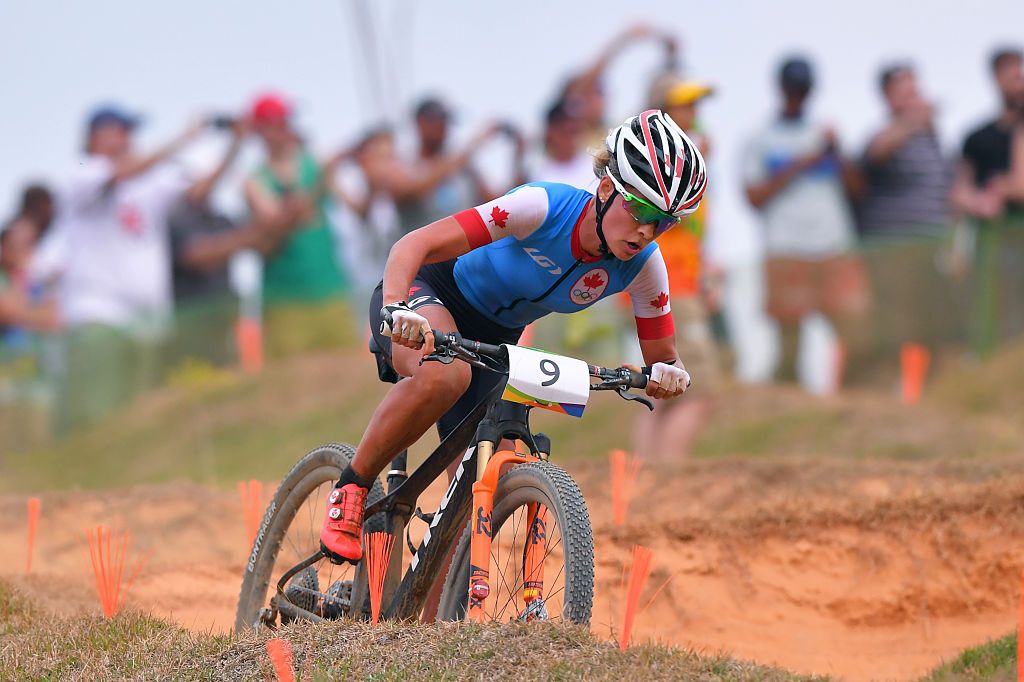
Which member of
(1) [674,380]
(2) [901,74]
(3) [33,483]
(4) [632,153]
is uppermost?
(2) [901,74]

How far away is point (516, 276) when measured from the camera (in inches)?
223

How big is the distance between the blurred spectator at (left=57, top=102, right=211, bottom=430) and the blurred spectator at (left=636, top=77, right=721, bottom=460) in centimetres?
475

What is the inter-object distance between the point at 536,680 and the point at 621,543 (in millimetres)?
3696

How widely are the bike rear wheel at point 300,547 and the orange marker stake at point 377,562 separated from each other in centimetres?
27

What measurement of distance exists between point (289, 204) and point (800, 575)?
764cm

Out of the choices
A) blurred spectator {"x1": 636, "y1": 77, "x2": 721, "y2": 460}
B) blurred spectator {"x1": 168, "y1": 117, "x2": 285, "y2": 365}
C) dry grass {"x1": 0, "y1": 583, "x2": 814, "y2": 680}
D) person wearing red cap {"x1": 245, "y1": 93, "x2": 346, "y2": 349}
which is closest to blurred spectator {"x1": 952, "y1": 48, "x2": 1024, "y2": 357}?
blurred spectator {"x1": 636, "y1": 77, "x2": 721, "y2": 460}

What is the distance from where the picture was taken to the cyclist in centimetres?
530

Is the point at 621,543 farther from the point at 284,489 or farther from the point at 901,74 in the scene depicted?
the point at 901,74

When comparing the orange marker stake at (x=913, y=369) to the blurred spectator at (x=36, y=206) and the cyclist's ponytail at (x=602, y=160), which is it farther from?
the cyclist's ponytail at (x=602, y=160)

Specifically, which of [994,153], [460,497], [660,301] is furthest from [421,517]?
[994,153]

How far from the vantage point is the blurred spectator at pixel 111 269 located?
13352mm

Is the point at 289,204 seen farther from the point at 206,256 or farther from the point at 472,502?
the point at 472,502

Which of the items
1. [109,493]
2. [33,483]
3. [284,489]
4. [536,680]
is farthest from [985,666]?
[33,483]

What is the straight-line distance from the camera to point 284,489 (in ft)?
21.8
